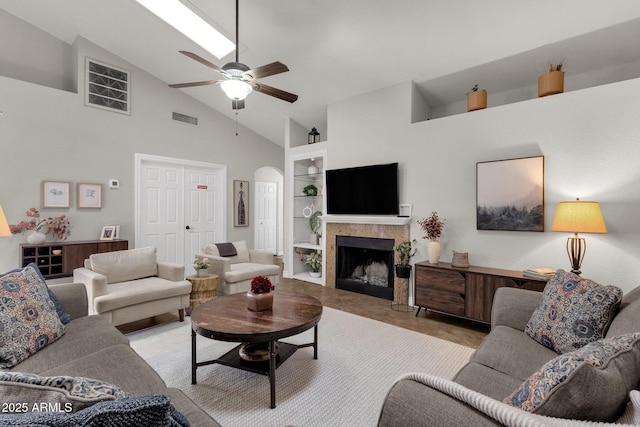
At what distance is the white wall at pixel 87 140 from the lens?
153 inches

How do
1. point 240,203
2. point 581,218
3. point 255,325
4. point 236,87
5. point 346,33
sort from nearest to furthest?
point 255,325, point 581,218, point 236,87, point 346,33, point 240,203

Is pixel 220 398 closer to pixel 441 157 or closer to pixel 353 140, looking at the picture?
pixel 441 157

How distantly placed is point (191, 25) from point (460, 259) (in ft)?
14.3

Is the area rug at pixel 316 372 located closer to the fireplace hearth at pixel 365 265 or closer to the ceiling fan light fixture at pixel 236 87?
the fireplace hearth at pixel 365 265

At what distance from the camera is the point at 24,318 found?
5.52 ft

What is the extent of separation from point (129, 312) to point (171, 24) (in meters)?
3.47

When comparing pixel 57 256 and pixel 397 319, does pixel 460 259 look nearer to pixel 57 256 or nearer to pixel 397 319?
pixel 397 319

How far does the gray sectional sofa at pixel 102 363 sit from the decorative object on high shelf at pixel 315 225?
3725 mm

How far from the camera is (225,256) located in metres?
4.47

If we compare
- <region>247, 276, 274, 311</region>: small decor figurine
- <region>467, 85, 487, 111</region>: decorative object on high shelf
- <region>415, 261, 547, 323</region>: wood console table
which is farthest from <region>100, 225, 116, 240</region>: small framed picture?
<region>467, 85, 487, 111</region>: decorative object on high shelf

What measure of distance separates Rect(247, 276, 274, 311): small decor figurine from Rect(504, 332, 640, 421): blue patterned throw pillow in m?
1.73

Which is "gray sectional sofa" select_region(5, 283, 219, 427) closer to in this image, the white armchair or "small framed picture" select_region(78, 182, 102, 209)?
the white armchair

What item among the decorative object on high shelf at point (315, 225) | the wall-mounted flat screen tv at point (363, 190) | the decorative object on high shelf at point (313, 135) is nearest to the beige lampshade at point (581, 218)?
the wall-mounted flat screen tv at point (363, 190)

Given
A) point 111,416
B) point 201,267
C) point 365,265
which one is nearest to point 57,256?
point 201,267
